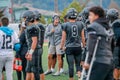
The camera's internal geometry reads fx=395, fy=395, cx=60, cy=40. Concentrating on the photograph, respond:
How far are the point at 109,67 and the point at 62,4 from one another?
136m

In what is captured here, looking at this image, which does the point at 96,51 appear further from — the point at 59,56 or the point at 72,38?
the point at 59,56

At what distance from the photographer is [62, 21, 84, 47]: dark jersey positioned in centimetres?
996

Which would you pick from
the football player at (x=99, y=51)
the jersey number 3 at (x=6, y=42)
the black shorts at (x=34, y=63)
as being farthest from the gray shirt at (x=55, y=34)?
the football player at (x=99, y=51)

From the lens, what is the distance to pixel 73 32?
1000 centimetres

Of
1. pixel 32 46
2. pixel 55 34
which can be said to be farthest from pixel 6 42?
pixel 55 34

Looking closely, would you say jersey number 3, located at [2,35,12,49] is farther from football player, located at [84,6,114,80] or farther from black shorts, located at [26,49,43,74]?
football player, located at [84,6,114,80]

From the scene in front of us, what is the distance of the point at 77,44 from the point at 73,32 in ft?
1.06

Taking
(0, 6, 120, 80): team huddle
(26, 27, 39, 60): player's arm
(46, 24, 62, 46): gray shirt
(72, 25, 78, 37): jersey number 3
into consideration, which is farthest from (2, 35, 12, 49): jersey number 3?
(46, 24, 62, 46): gray shirt

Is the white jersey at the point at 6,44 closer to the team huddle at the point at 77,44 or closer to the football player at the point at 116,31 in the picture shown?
the team huddle at the point at 77,44

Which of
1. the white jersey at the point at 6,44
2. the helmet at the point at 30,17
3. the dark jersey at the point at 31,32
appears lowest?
the white jersey at the point at 6,44

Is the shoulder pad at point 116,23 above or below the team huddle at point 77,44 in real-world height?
above

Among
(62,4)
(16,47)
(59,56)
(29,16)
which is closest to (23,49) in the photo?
(16,47)

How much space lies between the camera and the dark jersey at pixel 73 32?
9.96 meters

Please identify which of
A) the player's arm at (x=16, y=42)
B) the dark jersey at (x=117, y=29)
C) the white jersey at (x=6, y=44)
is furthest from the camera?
the dark jersey at (x=117, y=29)
